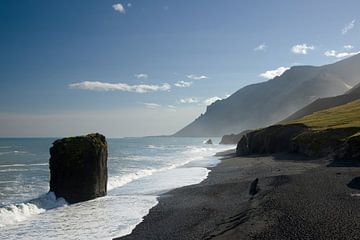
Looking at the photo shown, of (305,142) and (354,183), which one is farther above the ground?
(305,142)

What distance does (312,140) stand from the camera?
5938 cm

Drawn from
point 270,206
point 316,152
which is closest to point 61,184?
point 270,206

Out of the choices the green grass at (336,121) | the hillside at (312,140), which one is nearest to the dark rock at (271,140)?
the hillside at (312,140)

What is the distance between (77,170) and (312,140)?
39108 millimetres

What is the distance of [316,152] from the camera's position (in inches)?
2170

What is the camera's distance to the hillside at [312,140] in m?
47.0

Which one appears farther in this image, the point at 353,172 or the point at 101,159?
the point at 101,159

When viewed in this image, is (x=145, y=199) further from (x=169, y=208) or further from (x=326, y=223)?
(x=326, y=223)

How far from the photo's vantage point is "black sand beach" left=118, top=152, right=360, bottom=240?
18906mm

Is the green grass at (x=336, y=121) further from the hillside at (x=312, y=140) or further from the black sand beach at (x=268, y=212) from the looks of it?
the black sand beach at (x=268, y=212)

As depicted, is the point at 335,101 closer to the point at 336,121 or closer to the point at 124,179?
the point at 336,121

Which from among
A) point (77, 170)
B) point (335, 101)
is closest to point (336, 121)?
point (77, 170)

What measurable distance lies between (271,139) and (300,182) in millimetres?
47682

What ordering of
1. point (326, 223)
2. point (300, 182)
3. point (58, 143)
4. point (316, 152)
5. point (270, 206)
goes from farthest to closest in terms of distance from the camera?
point (316, 152) < point (58, 143) < point (300, 182) < point (270, 206) < point (326, 223)
